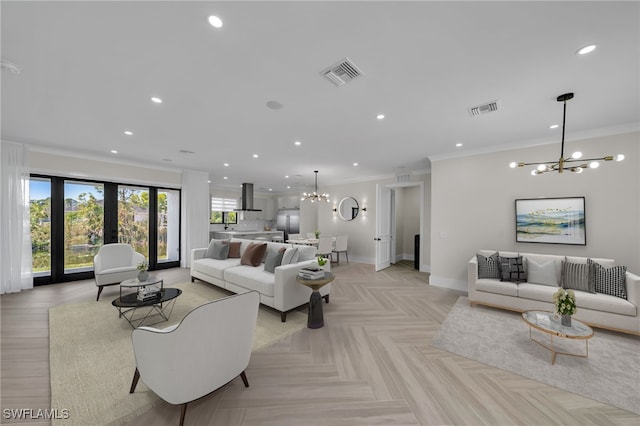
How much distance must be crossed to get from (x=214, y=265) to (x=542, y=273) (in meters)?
5.44

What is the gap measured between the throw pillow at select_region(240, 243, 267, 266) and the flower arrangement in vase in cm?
412

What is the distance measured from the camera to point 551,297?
10.2 ft

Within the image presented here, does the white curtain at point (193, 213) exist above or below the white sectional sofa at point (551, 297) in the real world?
above

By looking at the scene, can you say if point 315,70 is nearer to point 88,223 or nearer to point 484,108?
point 484,108

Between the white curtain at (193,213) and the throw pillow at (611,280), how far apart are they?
26.3ft

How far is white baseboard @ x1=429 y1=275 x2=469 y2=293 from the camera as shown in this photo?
4531 millimetres

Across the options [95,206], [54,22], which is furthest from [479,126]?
[95,206]

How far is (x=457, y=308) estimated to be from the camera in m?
3.65

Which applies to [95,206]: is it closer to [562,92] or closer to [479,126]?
[479,126]

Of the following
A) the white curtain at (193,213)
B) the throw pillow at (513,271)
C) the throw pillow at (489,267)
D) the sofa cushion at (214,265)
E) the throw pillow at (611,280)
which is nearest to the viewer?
the throw pillow at (611,280)

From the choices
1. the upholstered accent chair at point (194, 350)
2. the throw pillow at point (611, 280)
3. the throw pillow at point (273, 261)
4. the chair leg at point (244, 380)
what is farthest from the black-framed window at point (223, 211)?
the throw pillow at point (611, 280)

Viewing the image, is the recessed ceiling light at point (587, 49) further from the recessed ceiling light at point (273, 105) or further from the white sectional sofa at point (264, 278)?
the white sectional sofa at point (264, 278)

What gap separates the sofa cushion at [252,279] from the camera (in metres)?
3.41

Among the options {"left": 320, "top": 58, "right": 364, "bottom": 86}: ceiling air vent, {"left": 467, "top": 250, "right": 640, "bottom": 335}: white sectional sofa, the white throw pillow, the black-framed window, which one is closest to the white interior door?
{"left": 467, "top": 250, "right": 640, "bottom": 335}: white sectional sofa
